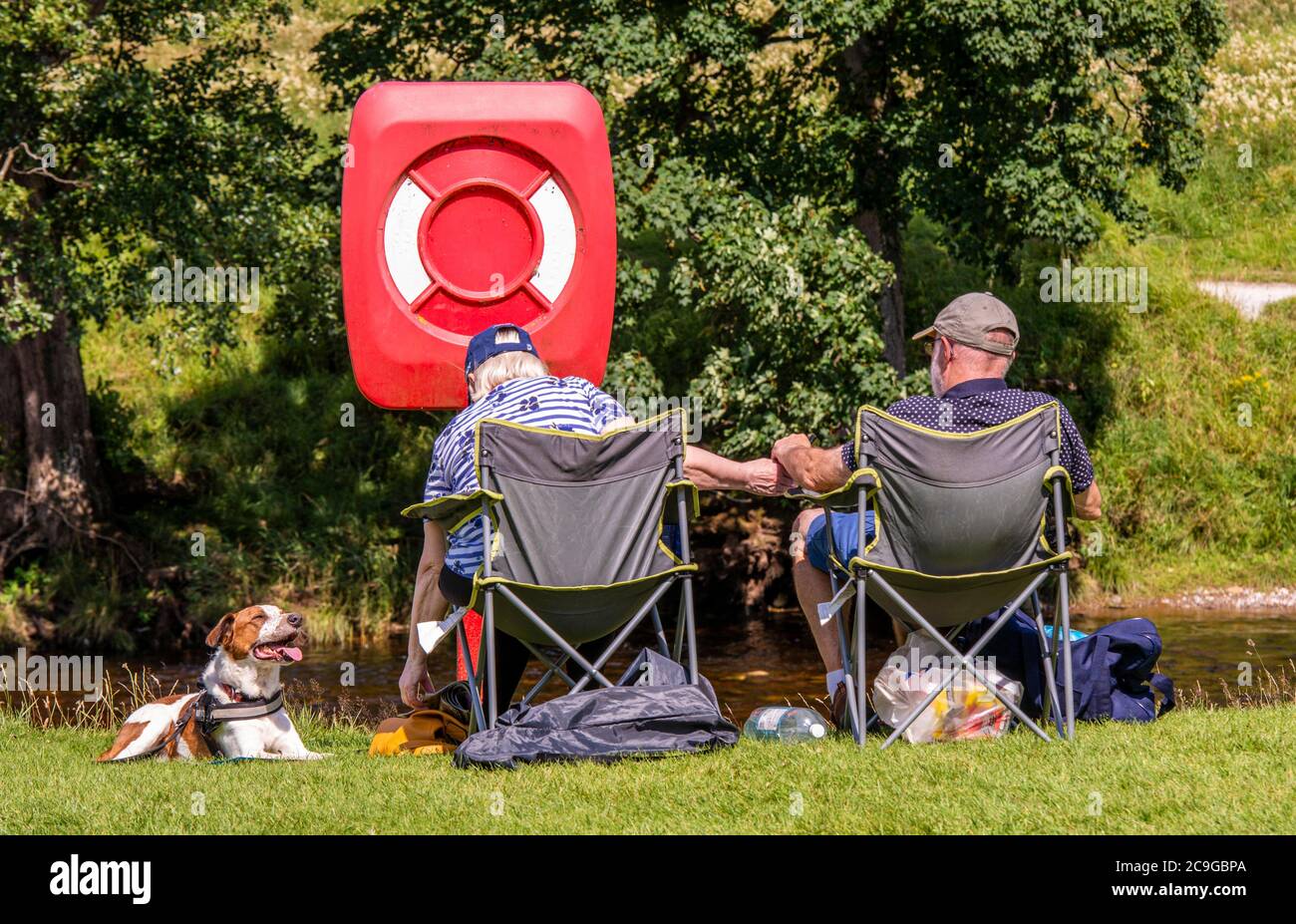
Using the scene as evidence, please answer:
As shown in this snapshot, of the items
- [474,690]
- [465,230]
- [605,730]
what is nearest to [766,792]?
[605,730]

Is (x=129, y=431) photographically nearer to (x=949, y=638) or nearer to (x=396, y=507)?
(x=396, y=507)

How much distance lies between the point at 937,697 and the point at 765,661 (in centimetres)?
804

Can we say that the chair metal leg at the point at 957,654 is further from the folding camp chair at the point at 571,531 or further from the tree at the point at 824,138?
the tree at the point at 824,138

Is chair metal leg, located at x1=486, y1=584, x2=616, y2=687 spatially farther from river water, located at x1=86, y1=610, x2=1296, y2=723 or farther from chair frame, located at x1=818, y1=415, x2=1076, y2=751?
river water, located at x1=86, y1=610, x2=1296, y2=723

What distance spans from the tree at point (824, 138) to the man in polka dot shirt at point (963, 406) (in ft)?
23.1

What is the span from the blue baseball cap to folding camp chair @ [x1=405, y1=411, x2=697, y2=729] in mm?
724

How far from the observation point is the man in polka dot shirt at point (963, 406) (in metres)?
5.32

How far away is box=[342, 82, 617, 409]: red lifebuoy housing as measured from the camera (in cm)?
668

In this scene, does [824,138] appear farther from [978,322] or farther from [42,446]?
[978,322]

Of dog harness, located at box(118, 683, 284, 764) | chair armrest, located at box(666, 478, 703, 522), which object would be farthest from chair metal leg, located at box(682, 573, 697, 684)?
dog harness, located at box(118, 683, 284, 764)

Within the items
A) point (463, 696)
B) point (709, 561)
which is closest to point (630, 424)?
point (463, 696)

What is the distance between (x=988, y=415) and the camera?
534 centimetres

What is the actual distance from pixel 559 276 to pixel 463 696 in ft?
6.45

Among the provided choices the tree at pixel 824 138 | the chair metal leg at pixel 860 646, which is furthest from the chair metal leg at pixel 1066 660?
the tree at pixel 824 138
